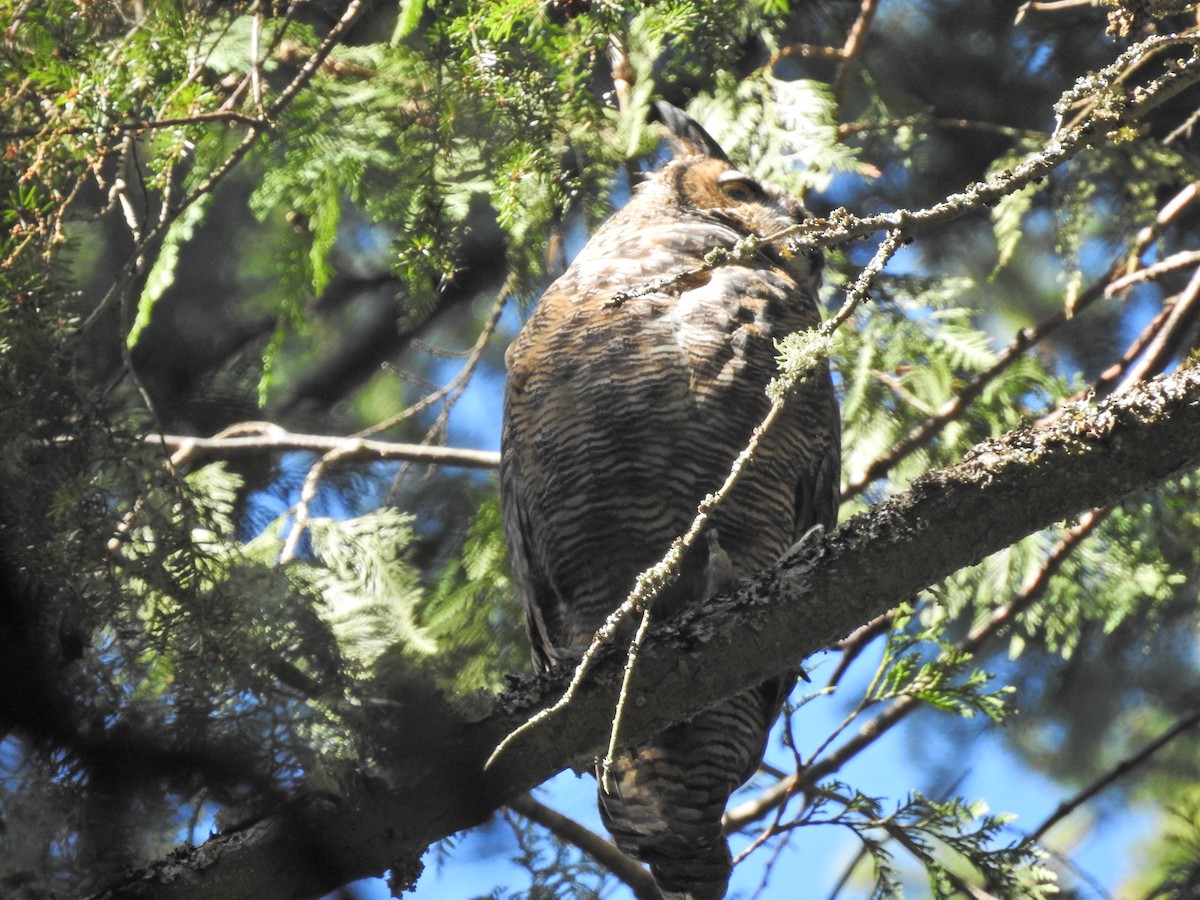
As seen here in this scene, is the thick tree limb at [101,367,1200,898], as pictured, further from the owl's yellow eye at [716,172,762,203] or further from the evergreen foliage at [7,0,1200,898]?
the owl's yellow eye at [716,172,762,203]

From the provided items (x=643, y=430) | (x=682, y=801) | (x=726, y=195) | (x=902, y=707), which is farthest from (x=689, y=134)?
(x=682, y=801)

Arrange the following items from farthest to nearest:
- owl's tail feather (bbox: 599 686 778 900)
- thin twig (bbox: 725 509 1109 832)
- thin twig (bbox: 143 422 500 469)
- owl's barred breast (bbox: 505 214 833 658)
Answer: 1. thin twig (bbox: 143 422 500 469)
2. thin twig (bbox: 725 509 1109 832)
3. owl's barred breast (bbox: 505 214 833 658)
4. owl's tail feather (bbox: 599 686 778 900)

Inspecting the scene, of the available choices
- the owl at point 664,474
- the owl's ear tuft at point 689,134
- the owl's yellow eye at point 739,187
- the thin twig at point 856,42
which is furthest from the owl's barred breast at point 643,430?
the thin twig at point 856,42

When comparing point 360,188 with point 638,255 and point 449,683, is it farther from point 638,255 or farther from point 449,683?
point 449,683

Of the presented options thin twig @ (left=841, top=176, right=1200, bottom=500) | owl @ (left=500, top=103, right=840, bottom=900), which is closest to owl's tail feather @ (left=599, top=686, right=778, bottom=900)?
owl @ (left=500, top=103, right=840, bottom=900)

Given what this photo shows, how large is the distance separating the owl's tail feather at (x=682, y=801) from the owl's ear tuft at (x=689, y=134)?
183cm

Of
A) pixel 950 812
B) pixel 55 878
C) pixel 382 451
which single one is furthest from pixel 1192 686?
Result: pixel 55 878

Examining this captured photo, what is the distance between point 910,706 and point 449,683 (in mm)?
2187

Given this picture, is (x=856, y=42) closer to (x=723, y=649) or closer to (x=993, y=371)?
(x=993, y=371)

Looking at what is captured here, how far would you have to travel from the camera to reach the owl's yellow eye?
3.85m

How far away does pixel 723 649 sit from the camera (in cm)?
210

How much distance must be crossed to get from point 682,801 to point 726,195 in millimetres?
1875

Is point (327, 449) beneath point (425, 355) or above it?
beneath

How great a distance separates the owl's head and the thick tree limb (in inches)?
71.5
